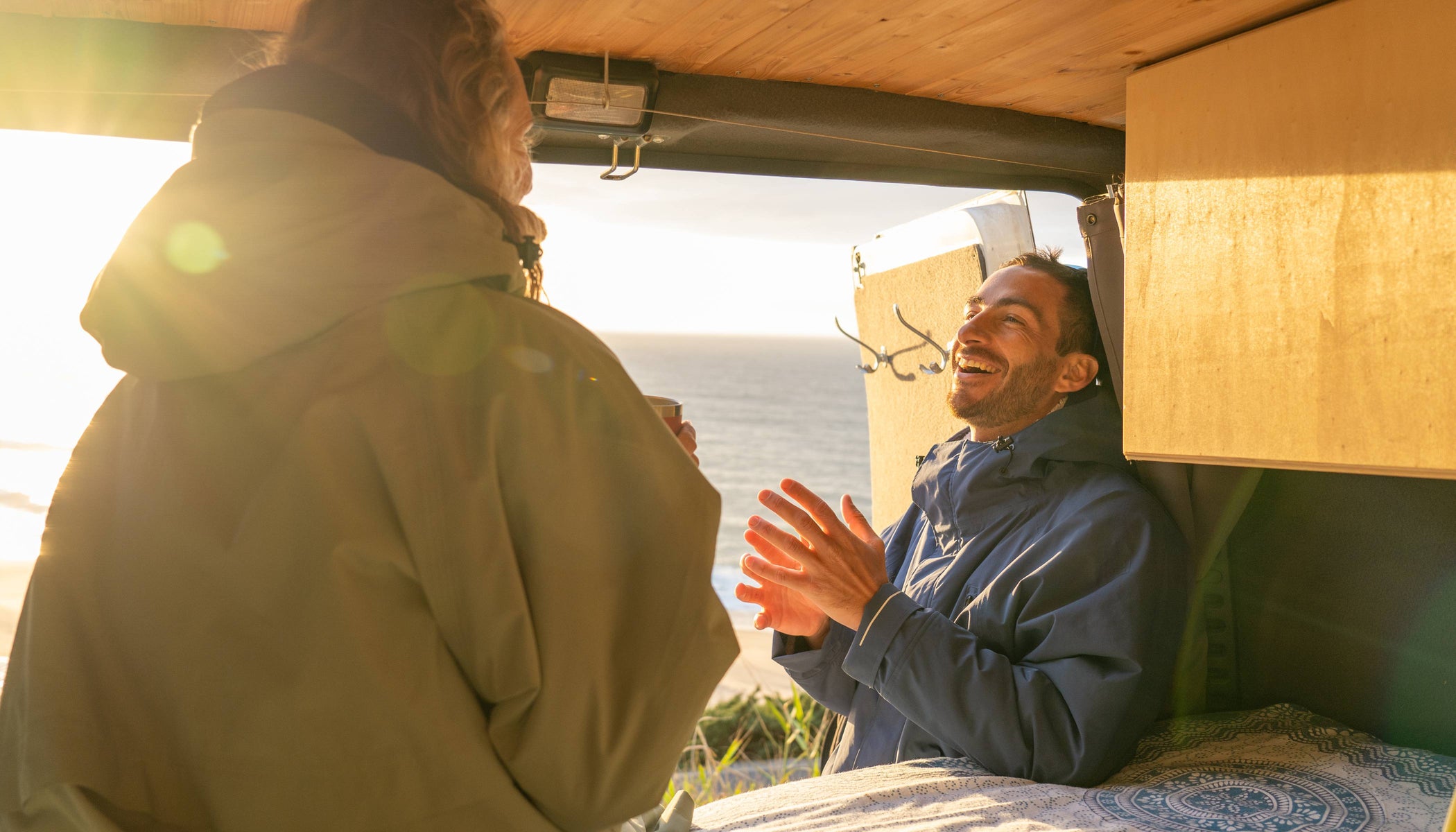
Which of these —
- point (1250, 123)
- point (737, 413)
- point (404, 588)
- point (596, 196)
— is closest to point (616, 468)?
point (404, 588)

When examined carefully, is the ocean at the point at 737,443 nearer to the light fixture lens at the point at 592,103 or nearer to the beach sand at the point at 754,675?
the beach sand at the point at 754,675

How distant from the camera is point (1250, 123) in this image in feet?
6.18

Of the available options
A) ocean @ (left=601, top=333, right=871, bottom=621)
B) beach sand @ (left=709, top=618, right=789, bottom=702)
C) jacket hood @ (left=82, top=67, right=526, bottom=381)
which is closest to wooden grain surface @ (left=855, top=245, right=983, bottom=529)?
jacket hood @ (left=82, top=67, right=526, bottom=381)

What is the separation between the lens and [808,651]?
2.54 meters

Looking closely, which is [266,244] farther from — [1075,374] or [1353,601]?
[1353,601]

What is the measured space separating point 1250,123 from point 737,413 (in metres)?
49.1

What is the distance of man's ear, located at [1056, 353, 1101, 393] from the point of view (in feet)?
8.69

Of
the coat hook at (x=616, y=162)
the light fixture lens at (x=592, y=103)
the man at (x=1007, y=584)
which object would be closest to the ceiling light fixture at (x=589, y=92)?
the light fixture lens at (x=592, y=103)

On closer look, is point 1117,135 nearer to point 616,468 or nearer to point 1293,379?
point 1293,379

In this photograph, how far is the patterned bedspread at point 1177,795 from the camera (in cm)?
182

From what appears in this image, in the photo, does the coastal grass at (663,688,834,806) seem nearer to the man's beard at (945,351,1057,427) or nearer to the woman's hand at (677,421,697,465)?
the man's beard at (945,351,1057,427)

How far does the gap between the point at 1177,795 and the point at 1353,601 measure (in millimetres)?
678

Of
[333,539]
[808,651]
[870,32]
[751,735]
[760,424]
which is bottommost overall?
[751,735]

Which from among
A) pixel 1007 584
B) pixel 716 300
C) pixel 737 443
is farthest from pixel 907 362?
pixel 716 300
